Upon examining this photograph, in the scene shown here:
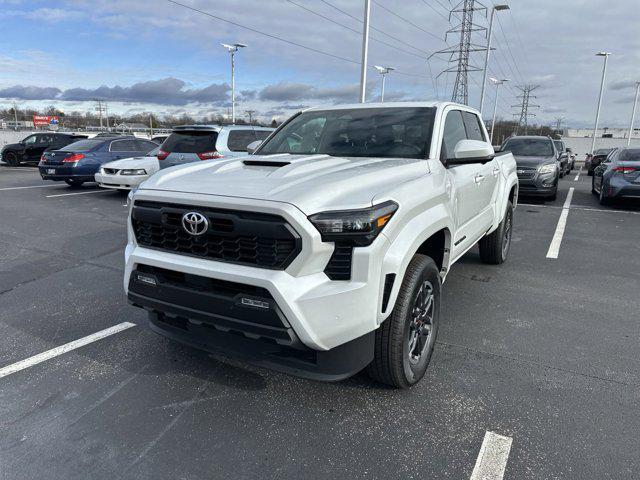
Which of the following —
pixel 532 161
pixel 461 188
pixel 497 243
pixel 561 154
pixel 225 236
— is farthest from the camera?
pixel 561 154

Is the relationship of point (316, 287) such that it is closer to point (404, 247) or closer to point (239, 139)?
point (404, 247)

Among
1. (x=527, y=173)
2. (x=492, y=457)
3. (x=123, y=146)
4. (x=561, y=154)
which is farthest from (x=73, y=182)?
(x=561, y=154)

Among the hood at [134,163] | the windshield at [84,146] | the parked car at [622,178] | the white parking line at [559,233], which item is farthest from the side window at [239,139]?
the parked car at [622,178]

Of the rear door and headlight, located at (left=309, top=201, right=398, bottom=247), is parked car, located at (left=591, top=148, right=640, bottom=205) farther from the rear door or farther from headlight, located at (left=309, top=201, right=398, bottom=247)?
headlight, located at (left=309, top=201, right=398, bottom=247)

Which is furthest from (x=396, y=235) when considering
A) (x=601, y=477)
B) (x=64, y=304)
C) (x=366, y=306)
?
(x=64, y=304)

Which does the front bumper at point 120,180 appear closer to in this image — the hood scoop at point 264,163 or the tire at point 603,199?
the hood scoop at point 264,163

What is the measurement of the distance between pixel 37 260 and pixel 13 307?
1.79 m

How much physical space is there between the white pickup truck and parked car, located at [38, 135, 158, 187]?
11.6 metres

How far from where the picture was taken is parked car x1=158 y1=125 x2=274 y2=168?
31.5ft

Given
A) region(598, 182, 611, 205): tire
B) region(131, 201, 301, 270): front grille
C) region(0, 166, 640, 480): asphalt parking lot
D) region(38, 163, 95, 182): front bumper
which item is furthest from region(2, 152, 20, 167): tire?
region(598, 182, 611, 205): tire

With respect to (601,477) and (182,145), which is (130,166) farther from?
(601,477)

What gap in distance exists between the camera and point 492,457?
2416 millimetres

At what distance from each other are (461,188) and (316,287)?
2060mm

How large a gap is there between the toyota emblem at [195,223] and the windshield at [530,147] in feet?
41.1
